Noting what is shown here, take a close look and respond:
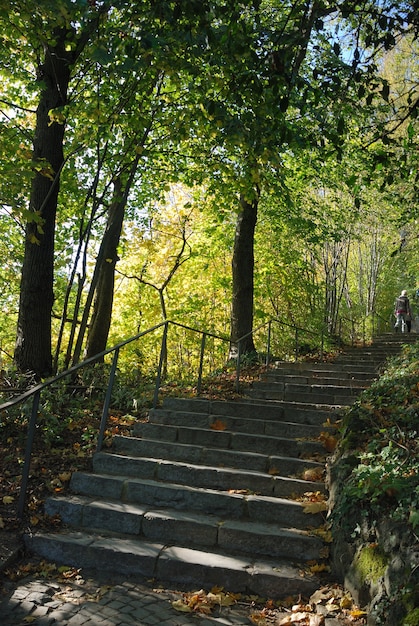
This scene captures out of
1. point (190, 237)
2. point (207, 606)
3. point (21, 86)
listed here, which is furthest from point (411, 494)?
point (190, 237)

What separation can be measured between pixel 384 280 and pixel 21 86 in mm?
18474

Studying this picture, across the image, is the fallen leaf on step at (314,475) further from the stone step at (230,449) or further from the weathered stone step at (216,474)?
the stone step at (230,449)

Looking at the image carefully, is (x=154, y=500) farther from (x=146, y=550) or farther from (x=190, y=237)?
(x=190, y=237)

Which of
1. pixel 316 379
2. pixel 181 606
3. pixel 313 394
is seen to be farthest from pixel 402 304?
pixel 181 606

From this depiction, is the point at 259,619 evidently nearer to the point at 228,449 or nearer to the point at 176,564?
the point at 176,564

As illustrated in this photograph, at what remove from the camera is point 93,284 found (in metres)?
7.89

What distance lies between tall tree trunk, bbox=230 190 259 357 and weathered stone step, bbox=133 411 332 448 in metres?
4.72

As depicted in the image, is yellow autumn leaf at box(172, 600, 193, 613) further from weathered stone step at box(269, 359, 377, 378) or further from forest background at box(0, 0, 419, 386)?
weathered stone step at box(269, 359, 377, 378)

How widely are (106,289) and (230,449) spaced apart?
504cm

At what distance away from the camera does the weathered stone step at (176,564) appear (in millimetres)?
3787

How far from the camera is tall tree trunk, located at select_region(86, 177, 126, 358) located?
Result: 30.5 feet

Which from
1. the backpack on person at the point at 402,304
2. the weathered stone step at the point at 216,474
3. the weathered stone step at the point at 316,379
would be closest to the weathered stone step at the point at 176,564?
the weathered stone step at the point at 216,474

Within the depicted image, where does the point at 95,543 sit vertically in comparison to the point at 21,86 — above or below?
below

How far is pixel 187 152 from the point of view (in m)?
11.3
